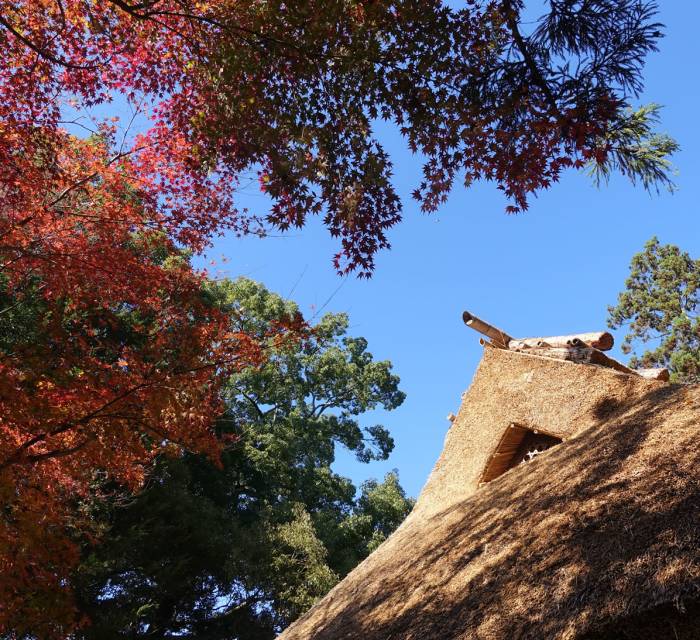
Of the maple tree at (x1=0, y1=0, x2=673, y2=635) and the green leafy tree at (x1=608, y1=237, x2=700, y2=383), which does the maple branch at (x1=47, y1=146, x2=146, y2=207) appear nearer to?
the maple tree at (x1=0, y1=0, x2=673, y2=635)

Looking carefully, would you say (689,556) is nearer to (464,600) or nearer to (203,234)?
(464,600)

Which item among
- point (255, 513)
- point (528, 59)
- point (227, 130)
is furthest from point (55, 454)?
point (255, 513)

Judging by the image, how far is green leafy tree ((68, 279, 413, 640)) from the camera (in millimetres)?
12516

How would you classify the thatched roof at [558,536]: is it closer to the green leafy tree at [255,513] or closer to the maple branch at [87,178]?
the green leafy tree at [255,513]

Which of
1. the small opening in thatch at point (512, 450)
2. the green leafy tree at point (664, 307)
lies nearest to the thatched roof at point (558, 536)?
the small opening in thatch at point (512, 450)

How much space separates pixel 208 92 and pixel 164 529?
11178mm

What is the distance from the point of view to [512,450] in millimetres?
7105

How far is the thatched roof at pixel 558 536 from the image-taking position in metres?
2.58

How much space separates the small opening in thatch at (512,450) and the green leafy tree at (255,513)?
9.46 ft

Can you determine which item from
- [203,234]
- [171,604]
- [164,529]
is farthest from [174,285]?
[171,604]

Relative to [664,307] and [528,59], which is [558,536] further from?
[664,307]

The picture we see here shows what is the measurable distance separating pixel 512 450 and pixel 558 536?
3753 mm

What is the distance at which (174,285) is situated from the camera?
7.28 metres

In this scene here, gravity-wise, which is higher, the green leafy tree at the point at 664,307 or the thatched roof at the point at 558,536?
the green leafy tree at the point at 664,307
